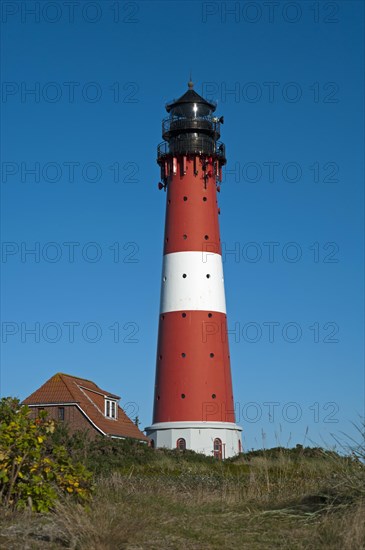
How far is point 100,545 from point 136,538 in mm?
583

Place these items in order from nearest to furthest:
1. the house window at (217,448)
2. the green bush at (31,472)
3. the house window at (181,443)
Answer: the green bush at (31,472), the house window at (181,443), the house window at (217,448)

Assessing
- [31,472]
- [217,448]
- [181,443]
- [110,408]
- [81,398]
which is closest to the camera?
[31,472]

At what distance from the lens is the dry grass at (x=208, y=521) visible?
8.96m

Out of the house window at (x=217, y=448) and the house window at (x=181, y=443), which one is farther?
the house window at (x=217, y=448)

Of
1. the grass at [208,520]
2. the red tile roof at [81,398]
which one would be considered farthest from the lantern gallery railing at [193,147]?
the grass at [208,520]

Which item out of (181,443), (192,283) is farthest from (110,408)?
(192,283)

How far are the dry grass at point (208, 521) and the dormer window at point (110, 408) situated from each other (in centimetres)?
2730

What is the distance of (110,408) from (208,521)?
30844mm

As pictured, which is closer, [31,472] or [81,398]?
[31,472]

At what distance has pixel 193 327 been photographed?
38.1 metres

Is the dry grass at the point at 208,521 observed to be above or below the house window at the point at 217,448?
below

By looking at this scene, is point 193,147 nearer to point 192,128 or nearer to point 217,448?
point 192,128

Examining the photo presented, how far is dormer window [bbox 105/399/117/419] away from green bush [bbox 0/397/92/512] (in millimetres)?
28646

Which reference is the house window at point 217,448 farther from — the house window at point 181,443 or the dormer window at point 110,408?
the dormer window at point 110,408
